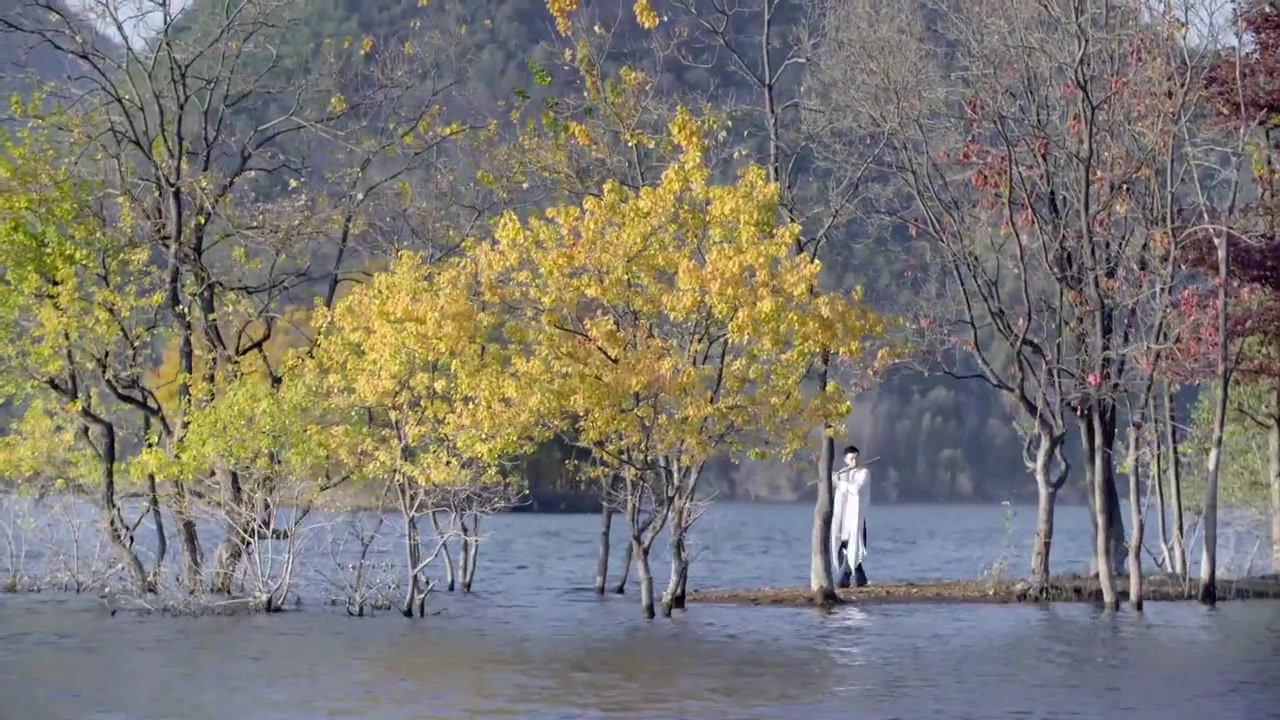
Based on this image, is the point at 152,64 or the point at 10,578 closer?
the point at 152,64

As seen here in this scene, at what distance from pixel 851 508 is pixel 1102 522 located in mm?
4790

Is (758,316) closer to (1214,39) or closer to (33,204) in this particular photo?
(1214,39)

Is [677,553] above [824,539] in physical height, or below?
below

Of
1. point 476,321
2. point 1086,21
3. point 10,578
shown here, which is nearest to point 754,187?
point 476,321

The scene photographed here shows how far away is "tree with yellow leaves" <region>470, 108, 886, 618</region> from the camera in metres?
27.1

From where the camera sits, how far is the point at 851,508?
34.7 metres

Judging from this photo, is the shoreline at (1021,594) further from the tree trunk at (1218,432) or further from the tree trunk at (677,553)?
the tree trunk at (677,553)

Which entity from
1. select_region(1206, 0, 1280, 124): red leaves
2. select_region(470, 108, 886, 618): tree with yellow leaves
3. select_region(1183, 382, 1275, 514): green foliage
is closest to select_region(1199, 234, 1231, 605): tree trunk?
select_region(1206, 0, 1280, 124): red leaves

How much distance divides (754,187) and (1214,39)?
29.2ft

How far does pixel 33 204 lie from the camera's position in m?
31.6

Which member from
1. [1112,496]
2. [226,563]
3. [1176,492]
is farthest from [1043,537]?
[226,563]

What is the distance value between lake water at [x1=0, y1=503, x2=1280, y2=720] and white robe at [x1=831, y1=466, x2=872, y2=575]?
1943mm

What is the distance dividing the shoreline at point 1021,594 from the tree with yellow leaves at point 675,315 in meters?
6.56

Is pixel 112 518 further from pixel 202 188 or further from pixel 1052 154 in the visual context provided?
pixel 1052 154
